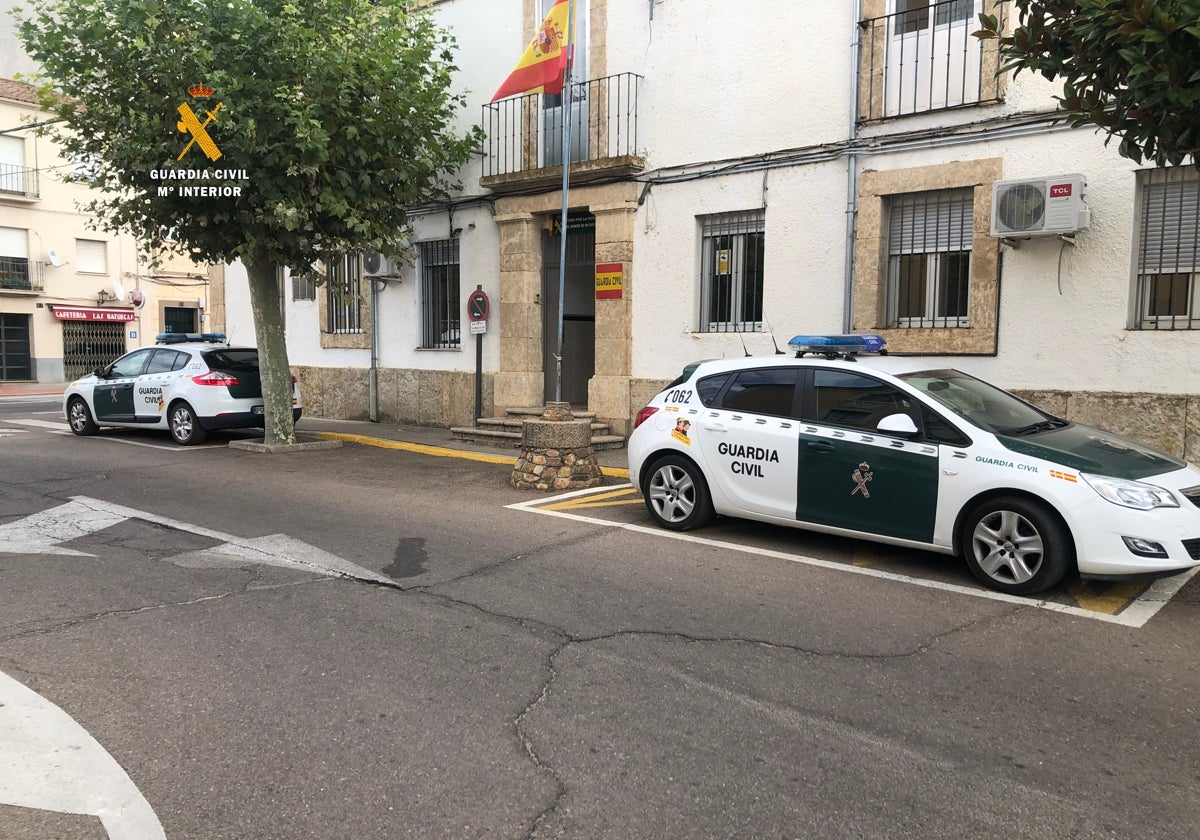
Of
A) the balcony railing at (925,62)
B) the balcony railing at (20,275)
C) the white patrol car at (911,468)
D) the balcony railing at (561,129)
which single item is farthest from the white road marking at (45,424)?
the balcony railing at (20,275)

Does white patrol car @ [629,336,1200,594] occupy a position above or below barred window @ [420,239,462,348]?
below

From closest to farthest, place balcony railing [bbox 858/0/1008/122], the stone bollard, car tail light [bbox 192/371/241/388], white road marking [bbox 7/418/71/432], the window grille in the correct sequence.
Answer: the stone bollard
balcony railing [bbox 858/0/1008/122]
car tail light [bbox 192/371/241/388]
white road marking [bbox 7/418/71/432]
the window grille

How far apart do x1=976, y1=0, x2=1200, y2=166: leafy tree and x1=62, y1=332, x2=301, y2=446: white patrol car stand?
35.0 feet

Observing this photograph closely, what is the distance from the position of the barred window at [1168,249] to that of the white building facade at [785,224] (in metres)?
0.02

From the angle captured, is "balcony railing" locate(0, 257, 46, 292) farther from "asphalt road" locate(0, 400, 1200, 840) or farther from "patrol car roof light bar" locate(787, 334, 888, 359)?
"patrol car roof light bar" locate(787, 334, 888, 359)

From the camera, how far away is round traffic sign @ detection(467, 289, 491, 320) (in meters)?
14.0

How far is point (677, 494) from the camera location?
734 cm

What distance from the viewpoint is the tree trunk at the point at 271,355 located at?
12172 millimetres

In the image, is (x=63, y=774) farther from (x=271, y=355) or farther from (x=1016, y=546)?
(x=271, y=355)

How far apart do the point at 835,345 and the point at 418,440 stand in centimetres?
801

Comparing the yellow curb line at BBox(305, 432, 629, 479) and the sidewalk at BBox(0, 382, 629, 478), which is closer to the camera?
the yellow curb line at BBox(305, 432, 629, 479)

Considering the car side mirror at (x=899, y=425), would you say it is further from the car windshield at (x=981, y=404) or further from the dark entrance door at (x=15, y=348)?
the dark entrance door at (x=15, y=348)

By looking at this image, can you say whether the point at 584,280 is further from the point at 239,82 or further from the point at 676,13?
the point at 239,82

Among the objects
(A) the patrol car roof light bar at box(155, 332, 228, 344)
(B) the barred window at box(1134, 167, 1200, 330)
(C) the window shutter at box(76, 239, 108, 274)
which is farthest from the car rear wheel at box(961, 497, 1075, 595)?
(C) the window shutter at box(76, 239, 108, 274)
